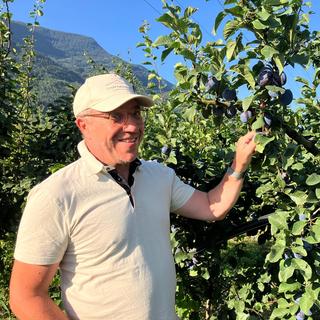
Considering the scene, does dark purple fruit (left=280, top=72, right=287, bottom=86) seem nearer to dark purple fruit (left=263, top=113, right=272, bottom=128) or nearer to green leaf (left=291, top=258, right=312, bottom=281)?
dark purple fruit (left=263, top=113, right=272, bottom=128)

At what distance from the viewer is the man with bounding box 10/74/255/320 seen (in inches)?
48.6

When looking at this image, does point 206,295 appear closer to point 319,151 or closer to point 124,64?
point 319,151

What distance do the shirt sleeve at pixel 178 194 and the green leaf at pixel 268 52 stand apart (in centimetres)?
55

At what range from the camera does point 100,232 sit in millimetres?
1296

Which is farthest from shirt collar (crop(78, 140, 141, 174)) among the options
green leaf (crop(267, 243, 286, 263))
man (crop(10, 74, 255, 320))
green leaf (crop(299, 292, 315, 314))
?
green leaf (crop(299, 292, 315, 314))

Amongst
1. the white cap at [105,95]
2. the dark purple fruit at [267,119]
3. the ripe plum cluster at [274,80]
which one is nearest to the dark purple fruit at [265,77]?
the ripe plum cluster at [274,80]

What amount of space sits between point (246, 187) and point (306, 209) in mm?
675

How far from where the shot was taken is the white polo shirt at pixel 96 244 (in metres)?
1.24

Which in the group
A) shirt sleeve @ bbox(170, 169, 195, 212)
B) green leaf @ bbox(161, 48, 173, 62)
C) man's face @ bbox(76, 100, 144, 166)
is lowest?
shirt sleeve @ bbox(170, 169, 195, 212)

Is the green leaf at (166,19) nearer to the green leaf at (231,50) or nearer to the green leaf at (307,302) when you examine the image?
the green leaf at (231,50)

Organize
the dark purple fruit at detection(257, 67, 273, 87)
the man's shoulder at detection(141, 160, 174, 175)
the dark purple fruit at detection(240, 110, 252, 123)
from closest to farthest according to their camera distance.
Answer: the dark purple fruit at detection(257, 67, 273, 87) → the dark purple fruit at detection(240, 110, 252, 123) → the man's shoulder at detection(141, 160, 174, 175)

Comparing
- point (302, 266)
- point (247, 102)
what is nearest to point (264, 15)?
point (247, 102)

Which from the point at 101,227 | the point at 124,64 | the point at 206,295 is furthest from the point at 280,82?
the point at 124,64

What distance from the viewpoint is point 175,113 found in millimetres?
2016
